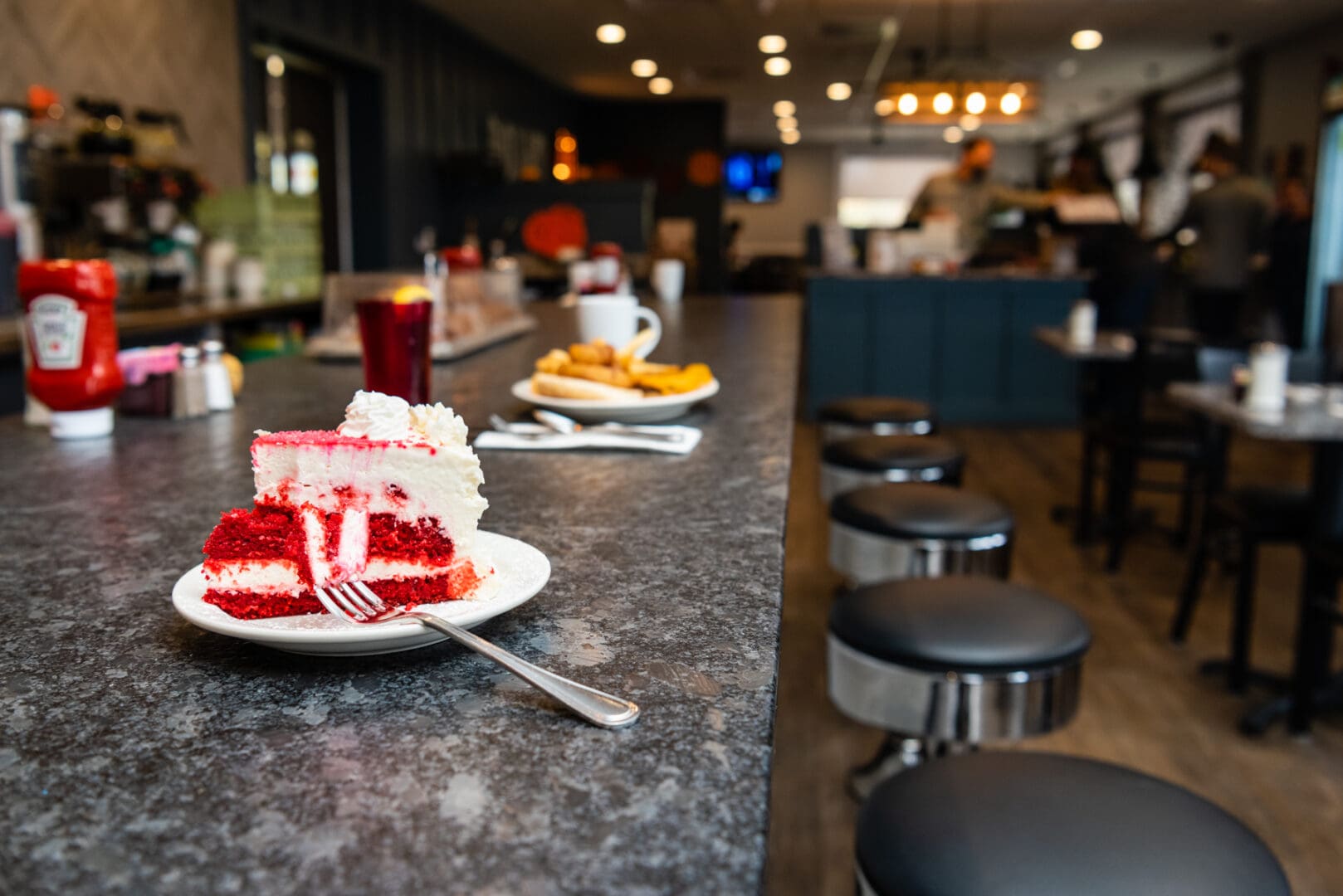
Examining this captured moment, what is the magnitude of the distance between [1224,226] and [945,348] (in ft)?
8.02

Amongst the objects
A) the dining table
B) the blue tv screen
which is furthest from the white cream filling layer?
the blue tv screen

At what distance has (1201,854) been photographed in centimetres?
91

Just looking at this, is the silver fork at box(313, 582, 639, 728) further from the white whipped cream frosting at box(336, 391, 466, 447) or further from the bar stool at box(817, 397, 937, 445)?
the bar stool at box(817, 397, 937, 445)

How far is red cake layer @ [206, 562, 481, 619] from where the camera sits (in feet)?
2.12

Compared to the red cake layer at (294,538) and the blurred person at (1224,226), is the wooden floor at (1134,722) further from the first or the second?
the blurred person at (1224,226)

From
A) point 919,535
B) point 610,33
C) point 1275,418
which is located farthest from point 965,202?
point 919,535

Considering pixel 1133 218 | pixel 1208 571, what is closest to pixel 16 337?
pixel 1208 571

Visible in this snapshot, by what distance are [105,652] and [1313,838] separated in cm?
230

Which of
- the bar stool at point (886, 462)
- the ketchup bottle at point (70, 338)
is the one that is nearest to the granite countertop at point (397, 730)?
the ketchup bottle at point (70, 338)

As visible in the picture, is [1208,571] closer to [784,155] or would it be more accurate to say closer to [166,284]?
[166,284]

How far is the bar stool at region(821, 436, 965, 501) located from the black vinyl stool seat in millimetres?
884

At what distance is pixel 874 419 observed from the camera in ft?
9.92

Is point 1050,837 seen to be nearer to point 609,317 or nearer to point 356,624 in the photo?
point 356,624

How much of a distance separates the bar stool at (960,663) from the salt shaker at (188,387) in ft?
3.08
